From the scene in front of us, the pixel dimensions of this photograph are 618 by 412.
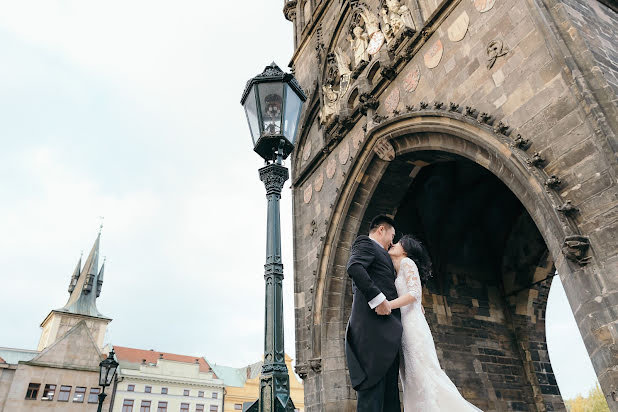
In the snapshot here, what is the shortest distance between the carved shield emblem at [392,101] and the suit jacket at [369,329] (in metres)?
6.04

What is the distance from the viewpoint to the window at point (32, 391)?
25.4 m

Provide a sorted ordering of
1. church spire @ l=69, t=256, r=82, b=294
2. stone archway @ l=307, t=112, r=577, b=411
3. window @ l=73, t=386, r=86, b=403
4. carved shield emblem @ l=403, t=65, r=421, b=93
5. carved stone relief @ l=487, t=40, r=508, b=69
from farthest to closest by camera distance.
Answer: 1. church spire @ l=69, t=256, r=82, b=294
2. window @ l=73, t=386, r=86, b=403
3. stone archway @ l=307, t=112, r=577, b=411
4. carved shield emblem @ l=403, t=65, r=421, b=93
5. carved stone relief @ l=487, t=40, r=508, b=69

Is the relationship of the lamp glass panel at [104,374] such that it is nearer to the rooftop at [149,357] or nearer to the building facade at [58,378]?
the building facade at [58,378]

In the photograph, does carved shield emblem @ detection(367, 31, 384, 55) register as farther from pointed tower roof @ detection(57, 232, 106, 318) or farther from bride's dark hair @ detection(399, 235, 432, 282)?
pointed tower roof @ detection(57, 232, 106, 318)

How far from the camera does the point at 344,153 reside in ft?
32.5

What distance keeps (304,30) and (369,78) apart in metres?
5.21

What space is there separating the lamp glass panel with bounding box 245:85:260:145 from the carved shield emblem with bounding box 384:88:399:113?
15.5ft

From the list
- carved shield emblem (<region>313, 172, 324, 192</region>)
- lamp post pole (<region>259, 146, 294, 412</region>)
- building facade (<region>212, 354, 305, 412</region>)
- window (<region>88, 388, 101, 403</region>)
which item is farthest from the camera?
building facade (<region>212, 354, 305, 412</region>)

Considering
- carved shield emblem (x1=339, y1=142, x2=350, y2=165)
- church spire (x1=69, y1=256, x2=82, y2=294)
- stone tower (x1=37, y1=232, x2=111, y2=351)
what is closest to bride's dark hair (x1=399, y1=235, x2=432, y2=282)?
carved shield emblem (x1=339, y1=142, x2=350, y2=165)

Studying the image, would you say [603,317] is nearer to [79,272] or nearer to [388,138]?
[388,138]

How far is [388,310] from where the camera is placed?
2512 mm

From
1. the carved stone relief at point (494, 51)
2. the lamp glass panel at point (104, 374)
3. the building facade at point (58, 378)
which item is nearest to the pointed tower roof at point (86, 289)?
the building facade at point (58, 378)

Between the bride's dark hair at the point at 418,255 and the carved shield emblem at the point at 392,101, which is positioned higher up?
the carved shield emblem at the point at 392,101

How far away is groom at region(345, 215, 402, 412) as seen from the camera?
2463mm
